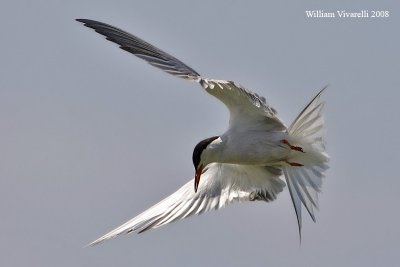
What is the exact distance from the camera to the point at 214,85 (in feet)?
39.2

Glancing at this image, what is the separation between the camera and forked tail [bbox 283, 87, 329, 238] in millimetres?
12922

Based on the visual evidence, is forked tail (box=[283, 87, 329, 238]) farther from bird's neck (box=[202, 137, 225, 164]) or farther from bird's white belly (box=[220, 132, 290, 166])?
bird's neck (box=[202, 137, 225, 164])

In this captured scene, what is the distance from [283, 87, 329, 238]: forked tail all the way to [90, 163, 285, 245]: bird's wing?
559 mm

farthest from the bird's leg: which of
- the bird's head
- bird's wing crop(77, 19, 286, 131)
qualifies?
the bird's head

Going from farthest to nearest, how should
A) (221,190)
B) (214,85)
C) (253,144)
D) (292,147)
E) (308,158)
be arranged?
(221,190) → (308,158) → (292,147) → (253,144) → (214,85)

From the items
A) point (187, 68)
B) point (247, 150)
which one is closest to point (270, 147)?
point (247, 150)

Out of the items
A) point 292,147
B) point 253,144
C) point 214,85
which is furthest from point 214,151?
point 214,85

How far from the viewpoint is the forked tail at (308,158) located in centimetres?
1292

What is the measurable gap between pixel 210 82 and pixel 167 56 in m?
0.94

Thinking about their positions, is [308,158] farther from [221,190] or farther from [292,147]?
[221,190]

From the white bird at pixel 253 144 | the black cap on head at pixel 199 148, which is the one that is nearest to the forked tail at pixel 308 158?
the white bird at pixel 253 144

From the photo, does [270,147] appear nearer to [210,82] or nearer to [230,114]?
[230,114]

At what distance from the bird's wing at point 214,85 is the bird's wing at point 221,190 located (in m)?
1.01

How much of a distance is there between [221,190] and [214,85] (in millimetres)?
2338
